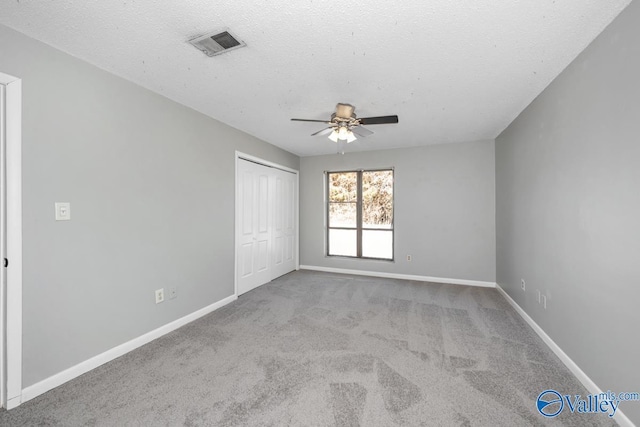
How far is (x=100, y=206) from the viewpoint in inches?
85.5

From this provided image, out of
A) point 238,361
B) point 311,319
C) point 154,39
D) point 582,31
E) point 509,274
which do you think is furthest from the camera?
point 509,274

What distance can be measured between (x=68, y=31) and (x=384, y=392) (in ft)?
10.7

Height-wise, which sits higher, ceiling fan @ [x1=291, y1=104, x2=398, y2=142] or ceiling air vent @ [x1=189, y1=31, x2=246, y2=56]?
ceiling air vent @ [x1=189, y1=31, x2=246, y2=56]

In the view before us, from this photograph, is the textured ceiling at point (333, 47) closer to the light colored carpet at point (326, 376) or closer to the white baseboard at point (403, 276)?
the light colored carpet at point (326, 376)

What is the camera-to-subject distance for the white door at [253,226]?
12.9 ft

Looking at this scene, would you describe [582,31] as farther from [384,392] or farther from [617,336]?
[384,392]

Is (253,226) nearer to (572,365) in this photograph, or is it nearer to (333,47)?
(333,47)

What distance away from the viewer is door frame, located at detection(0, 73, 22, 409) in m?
1.69

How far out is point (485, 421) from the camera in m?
1.57

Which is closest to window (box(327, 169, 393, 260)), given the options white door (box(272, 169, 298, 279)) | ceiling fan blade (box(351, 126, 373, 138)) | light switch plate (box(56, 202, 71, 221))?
white door (box(272, 169, 298, 279))

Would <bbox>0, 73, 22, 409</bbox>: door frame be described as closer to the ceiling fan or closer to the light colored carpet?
the light colored carpet

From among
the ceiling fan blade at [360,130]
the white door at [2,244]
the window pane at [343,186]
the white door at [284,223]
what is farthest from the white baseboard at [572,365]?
the white door at [2,244]

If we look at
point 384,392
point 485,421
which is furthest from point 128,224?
point 485,421

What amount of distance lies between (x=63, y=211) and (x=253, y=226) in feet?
7.94
